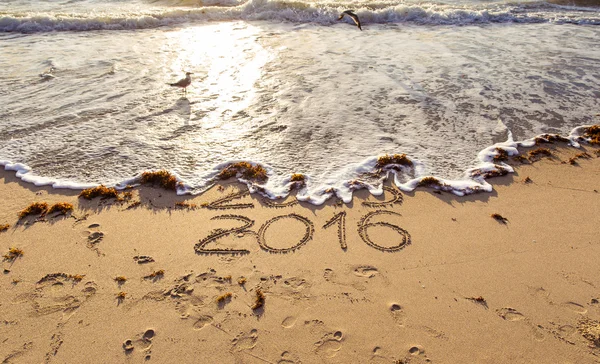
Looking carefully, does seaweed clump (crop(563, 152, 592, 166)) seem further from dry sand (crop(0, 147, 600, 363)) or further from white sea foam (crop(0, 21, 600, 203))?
white sea foam (crop(0, 21, 600, 203))

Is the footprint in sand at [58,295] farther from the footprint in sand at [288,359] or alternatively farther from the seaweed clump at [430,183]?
the seaweed clump at [430,183]

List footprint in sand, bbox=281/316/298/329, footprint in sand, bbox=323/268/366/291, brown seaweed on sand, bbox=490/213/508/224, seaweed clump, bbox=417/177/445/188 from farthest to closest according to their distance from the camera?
seaweed clump, bbox=417/177/445/188
brown seaweed on sand, bbox=490/213/508/224
footprint in sand, bbox=323/268/366/291
footprint in sand, bbox=281/316/298/329

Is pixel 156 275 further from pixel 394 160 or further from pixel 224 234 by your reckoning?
pixel 394 160

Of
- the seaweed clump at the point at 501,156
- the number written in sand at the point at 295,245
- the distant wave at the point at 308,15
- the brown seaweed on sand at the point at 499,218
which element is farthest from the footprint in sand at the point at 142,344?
the distant wave at the point at 308,15

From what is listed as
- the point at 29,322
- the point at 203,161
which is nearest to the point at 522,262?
the point at 203,161

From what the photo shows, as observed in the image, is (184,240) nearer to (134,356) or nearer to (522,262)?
(134,356)

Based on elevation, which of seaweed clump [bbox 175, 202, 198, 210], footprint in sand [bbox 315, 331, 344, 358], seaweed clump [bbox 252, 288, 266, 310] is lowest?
footprint in sand [bbox 315, 331, 344, 358]

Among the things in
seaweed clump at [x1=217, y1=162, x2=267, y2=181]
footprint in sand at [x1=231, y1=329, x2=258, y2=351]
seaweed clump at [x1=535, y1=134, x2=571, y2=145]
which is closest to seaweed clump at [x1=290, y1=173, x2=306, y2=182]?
seaweed clump at [x1=217, y1=162, x2=267, y2=181]
